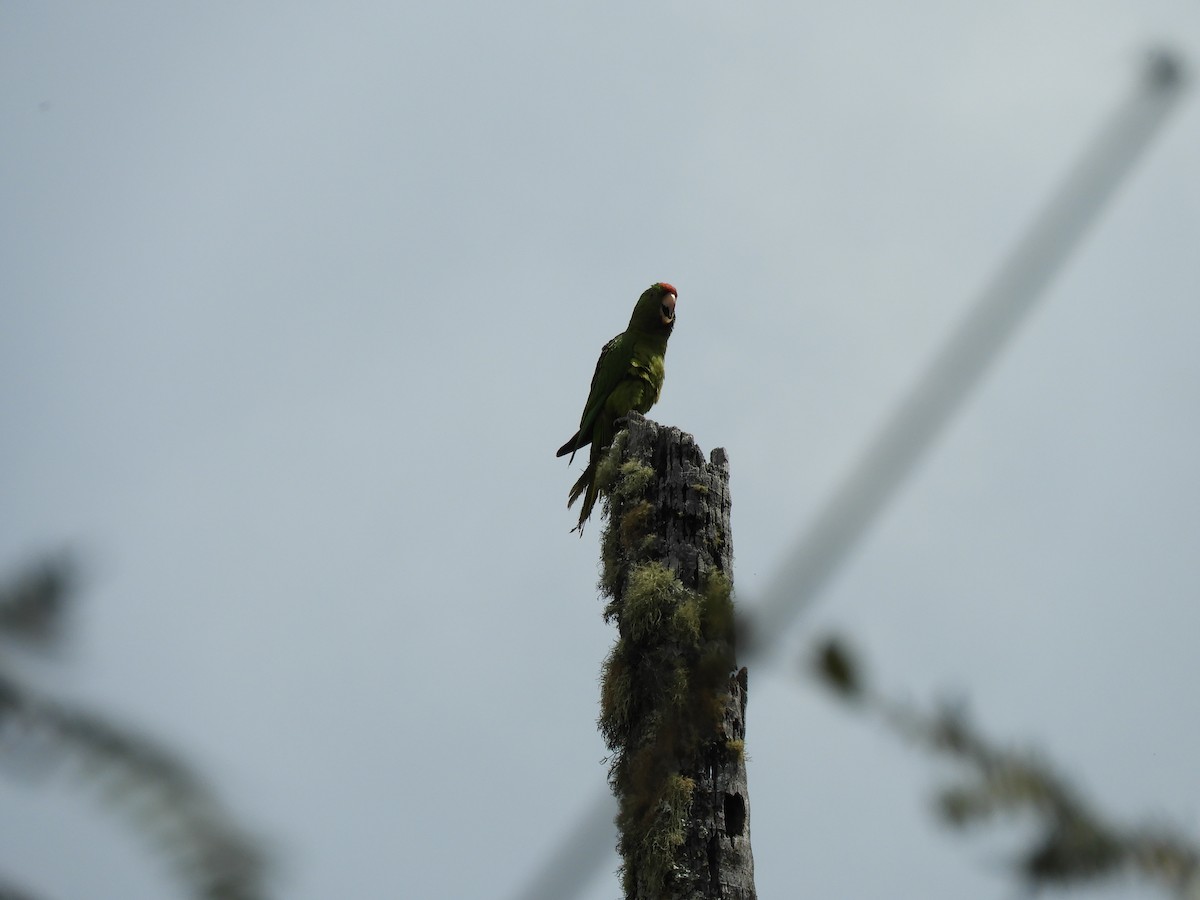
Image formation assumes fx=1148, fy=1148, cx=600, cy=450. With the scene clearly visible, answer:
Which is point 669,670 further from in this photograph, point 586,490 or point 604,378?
point 604,378

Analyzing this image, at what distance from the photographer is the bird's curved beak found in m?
8.20

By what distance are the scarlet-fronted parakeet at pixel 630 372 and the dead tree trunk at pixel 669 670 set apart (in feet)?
5.53

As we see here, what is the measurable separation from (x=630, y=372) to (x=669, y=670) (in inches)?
135

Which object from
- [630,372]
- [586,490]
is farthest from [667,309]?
[586,490]

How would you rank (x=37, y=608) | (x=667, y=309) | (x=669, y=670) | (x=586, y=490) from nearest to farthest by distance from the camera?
(x=37, y=608)
(x=669, y=670)
(x=586, y=490)
(x=667, y=309)

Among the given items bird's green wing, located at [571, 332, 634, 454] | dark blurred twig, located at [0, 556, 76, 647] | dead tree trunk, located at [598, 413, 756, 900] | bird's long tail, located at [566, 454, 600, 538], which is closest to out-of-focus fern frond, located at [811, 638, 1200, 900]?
dark blurred twig, located at [0, 556, 76, 647]

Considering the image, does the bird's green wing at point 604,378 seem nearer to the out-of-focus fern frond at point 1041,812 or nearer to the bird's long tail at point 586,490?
the bird's long tail at point 586,490

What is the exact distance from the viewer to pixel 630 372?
24.8 feet

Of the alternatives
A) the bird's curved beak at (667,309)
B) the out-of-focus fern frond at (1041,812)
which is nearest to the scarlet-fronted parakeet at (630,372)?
the bird's curved beak at (667,309)

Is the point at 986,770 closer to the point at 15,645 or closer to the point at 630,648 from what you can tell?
the point at 15,645

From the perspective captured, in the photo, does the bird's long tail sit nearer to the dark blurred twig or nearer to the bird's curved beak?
the bird's curved beak

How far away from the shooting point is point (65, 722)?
600 millimetres

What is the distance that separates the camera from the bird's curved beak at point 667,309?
820 cm

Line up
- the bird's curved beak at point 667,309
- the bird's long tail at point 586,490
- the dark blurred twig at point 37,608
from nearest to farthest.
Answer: the dark blurred twig at point 37,608
the bird's long tail at point 586,490
the bird's curved beak at point 667,309
